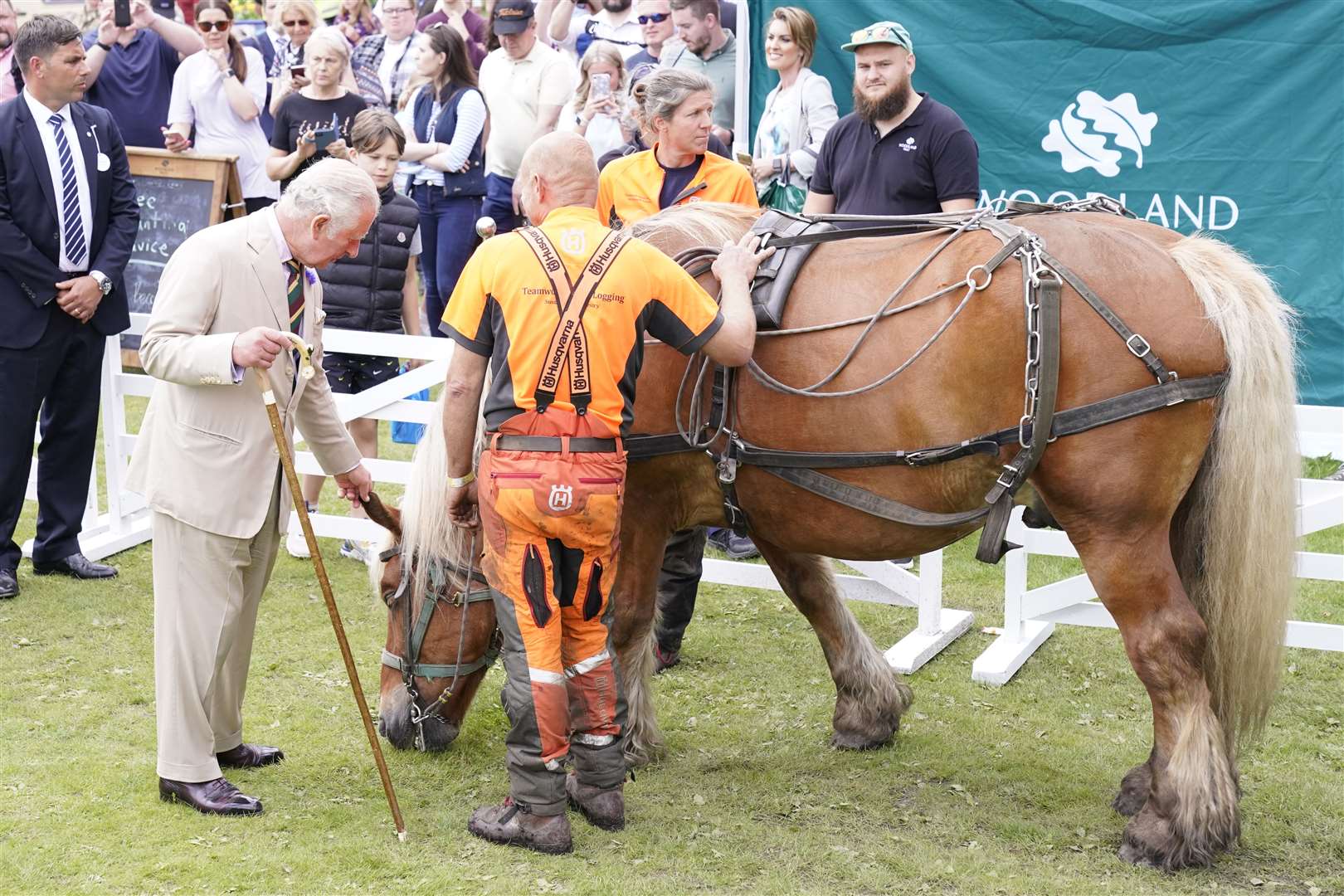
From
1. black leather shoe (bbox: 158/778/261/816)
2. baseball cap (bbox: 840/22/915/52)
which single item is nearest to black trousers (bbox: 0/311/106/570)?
black leather shoe (bbox: 158/778/261/816)

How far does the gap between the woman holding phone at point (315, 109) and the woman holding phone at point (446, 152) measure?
1.95 feet

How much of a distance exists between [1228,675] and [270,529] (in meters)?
2.90

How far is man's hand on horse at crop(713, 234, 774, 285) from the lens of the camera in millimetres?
4176

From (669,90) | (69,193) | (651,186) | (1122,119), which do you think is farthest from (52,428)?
(1122,119)

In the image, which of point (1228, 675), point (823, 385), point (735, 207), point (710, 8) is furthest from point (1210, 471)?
point (710, 8)

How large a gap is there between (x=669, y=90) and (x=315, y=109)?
3.71m

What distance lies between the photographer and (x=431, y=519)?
4.55 m

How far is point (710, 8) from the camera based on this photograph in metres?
8.41

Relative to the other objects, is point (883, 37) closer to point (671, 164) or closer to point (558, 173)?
point (671, 164)

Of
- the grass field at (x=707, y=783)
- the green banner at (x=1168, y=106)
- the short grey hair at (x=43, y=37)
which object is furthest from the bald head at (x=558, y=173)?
the green banner at (x=1168, y=106)

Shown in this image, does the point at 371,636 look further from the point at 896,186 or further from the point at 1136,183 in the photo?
the point at 1136,183

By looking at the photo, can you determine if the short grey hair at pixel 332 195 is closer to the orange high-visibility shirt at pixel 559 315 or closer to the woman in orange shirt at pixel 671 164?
the orange high-visibility shirt at pixel 559 315

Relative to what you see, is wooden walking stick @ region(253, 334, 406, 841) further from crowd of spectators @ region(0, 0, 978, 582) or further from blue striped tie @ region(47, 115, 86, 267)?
blue striped tie @ region(47, 115, 86, 267)

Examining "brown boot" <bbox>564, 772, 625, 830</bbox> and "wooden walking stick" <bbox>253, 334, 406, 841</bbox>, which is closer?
"wooden walking stick" <bbox>253, 334, 406, 841</bbox>
